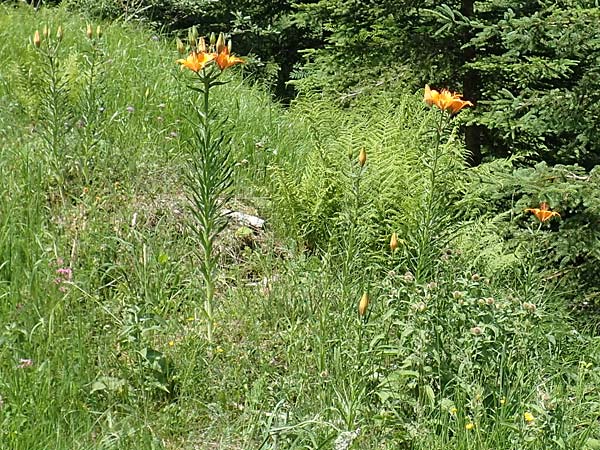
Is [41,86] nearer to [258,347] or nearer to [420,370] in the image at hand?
[258,347]

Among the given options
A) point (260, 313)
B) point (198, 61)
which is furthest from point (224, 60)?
point (260, 313)

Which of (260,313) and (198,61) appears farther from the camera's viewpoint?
(260,313)

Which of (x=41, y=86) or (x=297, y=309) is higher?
(x=41, y=86)

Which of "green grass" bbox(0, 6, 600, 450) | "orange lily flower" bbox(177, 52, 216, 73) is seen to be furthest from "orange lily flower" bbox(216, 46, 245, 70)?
"green grass" bbox(0, 6, 600, 450)

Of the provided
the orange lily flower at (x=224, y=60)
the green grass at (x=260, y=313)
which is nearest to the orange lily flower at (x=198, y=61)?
the orange lily flower at (x=224, y=60)

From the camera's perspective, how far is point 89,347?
2.44m

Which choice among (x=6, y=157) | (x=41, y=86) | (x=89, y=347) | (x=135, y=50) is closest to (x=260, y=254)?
(x=89, y=347)

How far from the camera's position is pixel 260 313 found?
288cm

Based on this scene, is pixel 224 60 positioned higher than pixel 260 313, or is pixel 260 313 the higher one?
pixel 224 60

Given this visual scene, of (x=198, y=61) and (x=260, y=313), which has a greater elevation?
(x=198, y=61)

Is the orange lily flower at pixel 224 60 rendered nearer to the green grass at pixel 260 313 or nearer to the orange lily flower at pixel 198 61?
the orange lily flower at pixel 198 61

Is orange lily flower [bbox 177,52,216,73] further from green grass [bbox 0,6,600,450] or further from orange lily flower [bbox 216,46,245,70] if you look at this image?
green grass [bbox 0,6,600,450]

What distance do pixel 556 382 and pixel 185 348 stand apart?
142 centimetres

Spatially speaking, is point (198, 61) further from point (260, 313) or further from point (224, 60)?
point (260, 313)
